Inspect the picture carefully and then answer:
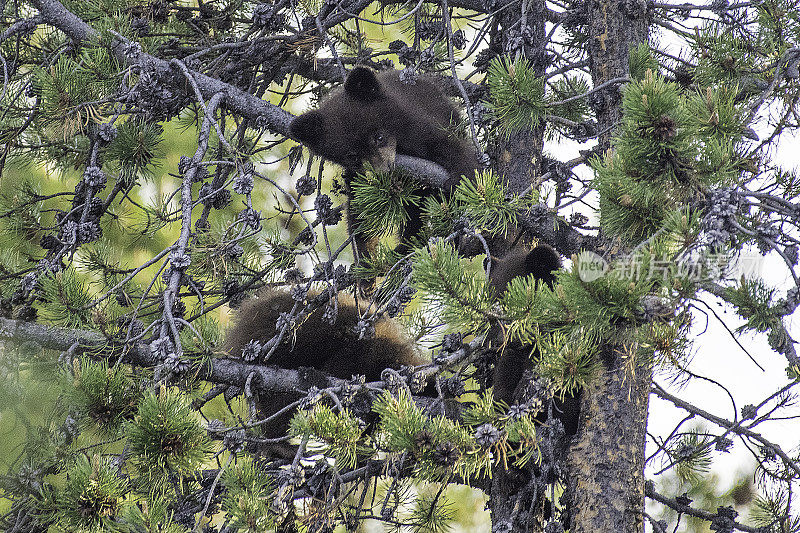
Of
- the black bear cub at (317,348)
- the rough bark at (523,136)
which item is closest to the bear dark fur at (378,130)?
the rough bark at (523,136)

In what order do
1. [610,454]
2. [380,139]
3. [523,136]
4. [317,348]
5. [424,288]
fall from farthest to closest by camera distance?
[523,136], [380,139], [317,348], [610,454], [424,288]

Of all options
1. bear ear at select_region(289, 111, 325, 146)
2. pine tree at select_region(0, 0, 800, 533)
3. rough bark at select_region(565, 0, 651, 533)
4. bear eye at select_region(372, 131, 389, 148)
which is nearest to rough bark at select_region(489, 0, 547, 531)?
pine tree at select_region(0, 0, 800, 533)

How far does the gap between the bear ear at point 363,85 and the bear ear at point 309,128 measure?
222 mm

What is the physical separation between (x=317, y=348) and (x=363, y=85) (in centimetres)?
141

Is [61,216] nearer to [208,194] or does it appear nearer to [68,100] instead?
[68,100]

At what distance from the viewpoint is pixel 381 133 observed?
3.87 metres

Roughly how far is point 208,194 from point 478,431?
1335 mm

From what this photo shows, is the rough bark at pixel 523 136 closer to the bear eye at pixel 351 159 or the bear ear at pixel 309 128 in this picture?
the bear eye at pixel 351 159

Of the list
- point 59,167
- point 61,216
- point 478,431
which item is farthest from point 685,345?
point 59,167

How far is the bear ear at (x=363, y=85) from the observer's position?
143 inches

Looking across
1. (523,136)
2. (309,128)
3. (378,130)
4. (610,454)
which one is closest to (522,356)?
(610,454)

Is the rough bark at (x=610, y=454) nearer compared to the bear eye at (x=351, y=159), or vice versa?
the rough bark at (x=610, y=454)

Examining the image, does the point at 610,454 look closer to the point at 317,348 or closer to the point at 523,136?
the point at 317,348

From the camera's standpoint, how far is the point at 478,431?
2049 millimetres
